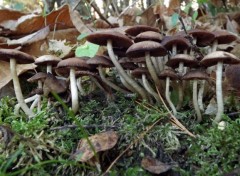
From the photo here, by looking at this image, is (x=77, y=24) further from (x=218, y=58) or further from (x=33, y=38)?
(x=218, y=58)

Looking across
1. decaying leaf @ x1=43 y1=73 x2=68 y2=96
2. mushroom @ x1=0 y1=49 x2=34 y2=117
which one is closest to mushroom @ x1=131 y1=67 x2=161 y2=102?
decaying leaf @ x1=43 y1=73 x2=68 y2=96

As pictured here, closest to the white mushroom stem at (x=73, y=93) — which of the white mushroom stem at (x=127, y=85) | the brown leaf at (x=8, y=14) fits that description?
the white mushroom stem at (x=127, y=85)

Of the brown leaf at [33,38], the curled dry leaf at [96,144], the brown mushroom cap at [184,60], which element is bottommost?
the curled dry leaf at [96,144]

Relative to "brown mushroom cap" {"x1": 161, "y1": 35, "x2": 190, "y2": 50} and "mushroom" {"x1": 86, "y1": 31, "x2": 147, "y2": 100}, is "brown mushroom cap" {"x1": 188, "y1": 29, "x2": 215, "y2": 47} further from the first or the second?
"mushroom" {"x1": 86, "y1": 31, "x2": 147, "y2": 100}

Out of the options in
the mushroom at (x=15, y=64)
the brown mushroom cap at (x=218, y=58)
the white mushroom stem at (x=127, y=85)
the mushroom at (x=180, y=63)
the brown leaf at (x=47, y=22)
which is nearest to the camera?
the brown mushroom cap at (x=218, y=58)

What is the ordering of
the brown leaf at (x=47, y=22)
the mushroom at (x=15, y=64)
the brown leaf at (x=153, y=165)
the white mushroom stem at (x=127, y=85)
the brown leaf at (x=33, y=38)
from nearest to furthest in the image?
the brown leaf at (x=153, y=165)
the mushroom at (x=15, y=64)
the white mushroom stem at (x=127, y=85)
the brown leaf at (x=33, y=38)
the brown leaf at (x=47, y=22)

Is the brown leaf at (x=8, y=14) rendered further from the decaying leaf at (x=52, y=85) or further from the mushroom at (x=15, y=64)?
the decaying leaf at (x=52, y=85)
